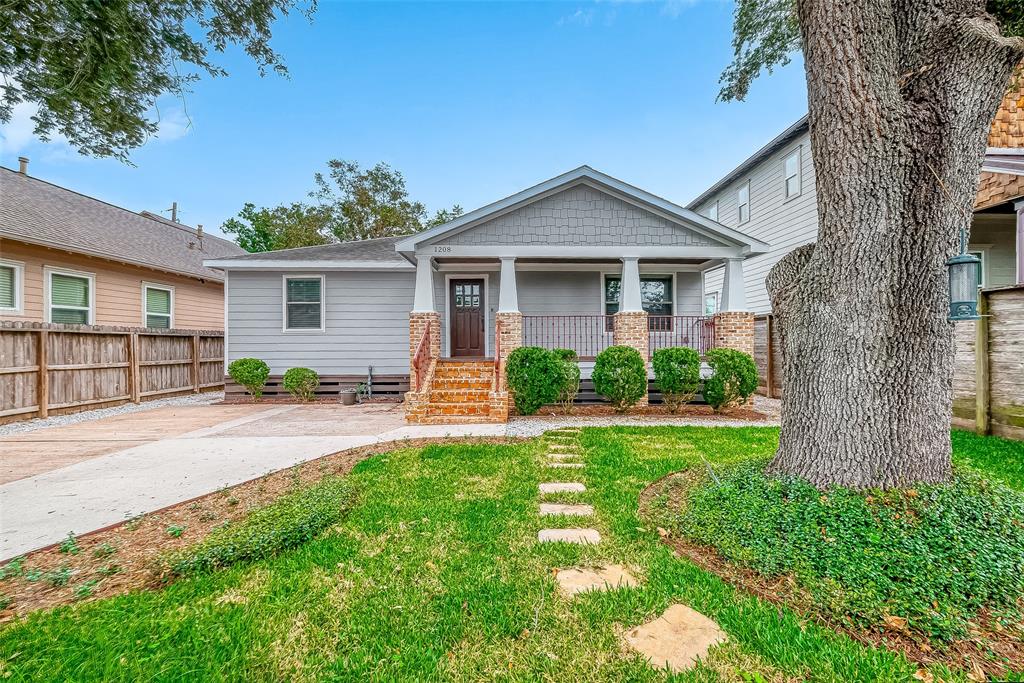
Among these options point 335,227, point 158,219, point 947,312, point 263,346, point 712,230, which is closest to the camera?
point 947,312

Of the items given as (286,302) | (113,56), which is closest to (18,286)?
(286,302)

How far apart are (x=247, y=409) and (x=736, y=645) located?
1009 cm

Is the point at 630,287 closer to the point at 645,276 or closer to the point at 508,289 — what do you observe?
the point at 508,289

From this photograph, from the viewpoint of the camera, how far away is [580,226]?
9055 mm

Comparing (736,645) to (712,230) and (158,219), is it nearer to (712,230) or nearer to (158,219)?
(712,230)

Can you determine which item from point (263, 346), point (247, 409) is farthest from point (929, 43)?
point (263, 346)

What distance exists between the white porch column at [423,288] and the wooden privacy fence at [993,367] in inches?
254

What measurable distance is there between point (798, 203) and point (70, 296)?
19047 mm

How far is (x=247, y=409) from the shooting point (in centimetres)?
927

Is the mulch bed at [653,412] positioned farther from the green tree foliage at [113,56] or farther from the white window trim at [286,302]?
the green tree foliage at [113,56]

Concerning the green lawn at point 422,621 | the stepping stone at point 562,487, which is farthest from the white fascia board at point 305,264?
the green lawn at point 422,621

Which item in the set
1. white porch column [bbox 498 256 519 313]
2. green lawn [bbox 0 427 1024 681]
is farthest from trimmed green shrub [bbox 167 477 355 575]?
white porch column [bbox 498 256 519 313]

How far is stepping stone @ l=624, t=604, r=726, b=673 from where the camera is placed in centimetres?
178

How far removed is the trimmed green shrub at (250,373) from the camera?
10.1m
